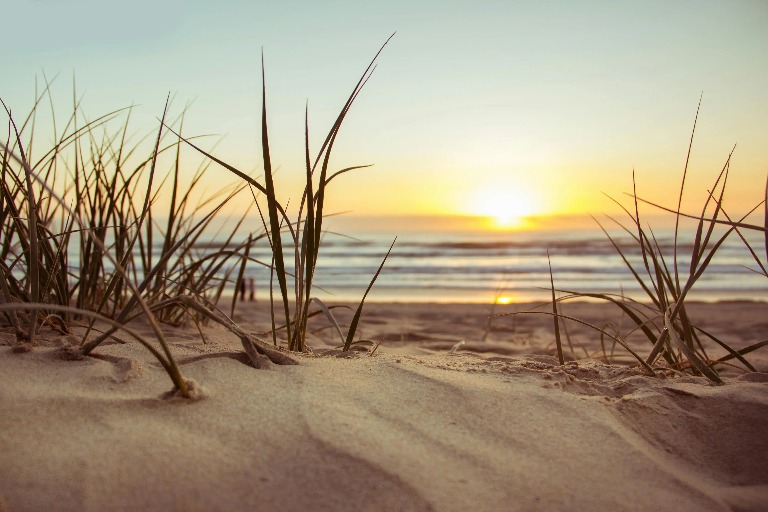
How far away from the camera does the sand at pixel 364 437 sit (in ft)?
3.37

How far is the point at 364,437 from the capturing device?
1.17m

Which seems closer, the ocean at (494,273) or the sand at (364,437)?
the sand at (364,437)

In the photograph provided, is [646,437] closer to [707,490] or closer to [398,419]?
[707,490]

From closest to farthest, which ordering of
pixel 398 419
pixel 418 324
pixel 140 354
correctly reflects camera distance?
1. pixel 398 419
2. pixel 140 354
3. pixel 418 324

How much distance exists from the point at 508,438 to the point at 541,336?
145 inches

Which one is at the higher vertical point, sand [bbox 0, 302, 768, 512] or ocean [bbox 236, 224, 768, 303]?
sand [bbox 0, 302, 768, 512]

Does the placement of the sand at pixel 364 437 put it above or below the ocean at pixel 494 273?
above

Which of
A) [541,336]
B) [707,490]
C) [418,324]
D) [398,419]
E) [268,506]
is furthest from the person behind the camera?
[418,324]

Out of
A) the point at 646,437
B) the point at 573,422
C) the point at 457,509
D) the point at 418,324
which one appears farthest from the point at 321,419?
the point at 418,324

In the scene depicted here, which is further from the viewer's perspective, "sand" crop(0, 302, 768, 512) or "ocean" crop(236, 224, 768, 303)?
"ocean" crop(236, 224, 768, 303)

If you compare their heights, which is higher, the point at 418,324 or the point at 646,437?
the point at 646,437

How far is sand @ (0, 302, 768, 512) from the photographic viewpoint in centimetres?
103

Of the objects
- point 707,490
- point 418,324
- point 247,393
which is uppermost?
point 247,393

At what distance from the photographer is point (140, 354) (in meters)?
1.57
